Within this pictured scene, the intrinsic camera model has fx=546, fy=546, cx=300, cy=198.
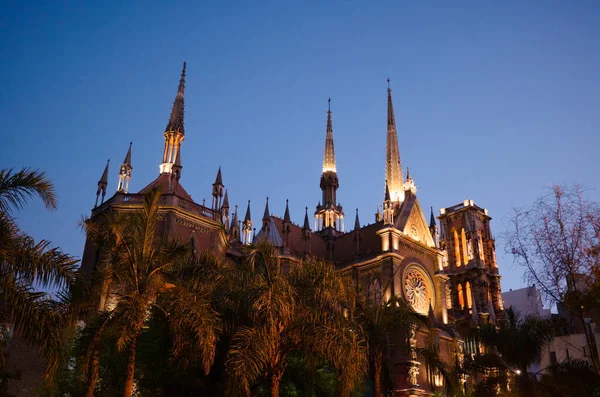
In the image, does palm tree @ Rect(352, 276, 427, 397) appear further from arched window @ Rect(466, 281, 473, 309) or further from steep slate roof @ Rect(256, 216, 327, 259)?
arched window @ Rect(466, 281, 473, 309)

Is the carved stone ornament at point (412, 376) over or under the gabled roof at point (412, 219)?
under

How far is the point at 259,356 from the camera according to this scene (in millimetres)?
14922

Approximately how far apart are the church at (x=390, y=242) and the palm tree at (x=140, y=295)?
392 inches

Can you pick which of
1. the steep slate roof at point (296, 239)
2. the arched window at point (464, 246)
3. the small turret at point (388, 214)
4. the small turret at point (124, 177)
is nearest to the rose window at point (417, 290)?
the small turret at point (388, 214)

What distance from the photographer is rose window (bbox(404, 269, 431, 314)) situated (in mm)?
46094

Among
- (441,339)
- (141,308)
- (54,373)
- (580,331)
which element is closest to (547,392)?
(141,308)

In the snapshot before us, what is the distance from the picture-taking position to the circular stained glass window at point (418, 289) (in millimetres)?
46069

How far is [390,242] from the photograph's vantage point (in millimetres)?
45125

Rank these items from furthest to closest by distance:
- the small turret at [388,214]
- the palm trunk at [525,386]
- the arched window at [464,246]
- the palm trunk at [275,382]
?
the arched window at [464,246], the small turret at [388,214], the palm trunk at [525,386], the palm trunk at [275,382]

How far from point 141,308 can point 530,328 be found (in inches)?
592

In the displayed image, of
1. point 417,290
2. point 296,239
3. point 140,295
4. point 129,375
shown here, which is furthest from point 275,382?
point 296,239

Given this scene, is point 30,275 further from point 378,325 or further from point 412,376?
point 412,376

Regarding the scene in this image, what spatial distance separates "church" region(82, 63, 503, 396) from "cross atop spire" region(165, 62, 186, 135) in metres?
0.08

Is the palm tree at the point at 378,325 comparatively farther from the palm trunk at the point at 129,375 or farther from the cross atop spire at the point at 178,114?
the cross atop spire at the point at 178,114
